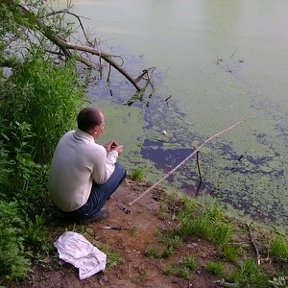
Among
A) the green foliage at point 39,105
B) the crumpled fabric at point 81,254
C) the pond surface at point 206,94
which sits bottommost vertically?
the pond surface at point 206,94

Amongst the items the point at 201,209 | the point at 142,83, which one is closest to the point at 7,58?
the point at 201,209

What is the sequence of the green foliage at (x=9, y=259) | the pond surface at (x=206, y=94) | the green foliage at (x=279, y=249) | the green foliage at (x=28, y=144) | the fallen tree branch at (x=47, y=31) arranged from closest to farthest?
the green foliage at (x=9, y=259) < the green foliage at (x=28, y=144) < the green foliage at (x=279, y=249) < the fallen tree branch at (x=47, y=31) < the pond surface at (x=206, y=94)

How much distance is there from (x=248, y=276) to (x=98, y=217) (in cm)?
86

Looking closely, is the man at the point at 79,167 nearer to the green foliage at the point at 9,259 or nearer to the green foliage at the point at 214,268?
the green foliage at the point at 9,259

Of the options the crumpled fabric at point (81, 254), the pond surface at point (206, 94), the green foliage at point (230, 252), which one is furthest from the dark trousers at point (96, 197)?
the pond surface at point (206, 94)

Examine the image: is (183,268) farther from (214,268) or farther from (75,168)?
(75,168)

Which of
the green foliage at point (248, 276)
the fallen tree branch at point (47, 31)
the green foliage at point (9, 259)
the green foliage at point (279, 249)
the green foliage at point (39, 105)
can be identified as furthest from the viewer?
the fallen tree branch at point (47, 31)

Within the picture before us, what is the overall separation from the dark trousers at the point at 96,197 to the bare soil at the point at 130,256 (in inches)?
2.8

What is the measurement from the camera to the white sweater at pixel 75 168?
81.4 inches

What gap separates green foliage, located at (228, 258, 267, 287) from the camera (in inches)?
78.9

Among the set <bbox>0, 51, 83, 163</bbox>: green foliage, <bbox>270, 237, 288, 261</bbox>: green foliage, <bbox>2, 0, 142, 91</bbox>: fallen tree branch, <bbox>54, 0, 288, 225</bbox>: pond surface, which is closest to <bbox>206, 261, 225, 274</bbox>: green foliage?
<bbox>270, 237, 288, 261</bbox>: green foliage

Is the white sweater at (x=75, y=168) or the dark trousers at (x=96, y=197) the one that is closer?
the white sweater at (x=75, y=168)

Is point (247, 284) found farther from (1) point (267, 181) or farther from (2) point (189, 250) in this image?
(1) point (267, 181)

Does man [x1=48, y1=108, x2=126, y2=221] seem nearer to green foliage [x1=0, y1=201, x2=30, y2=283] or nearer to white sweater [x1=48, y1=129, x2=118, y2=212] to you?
white sweater [x1=48, y1=129, x2=118, y2=212]
